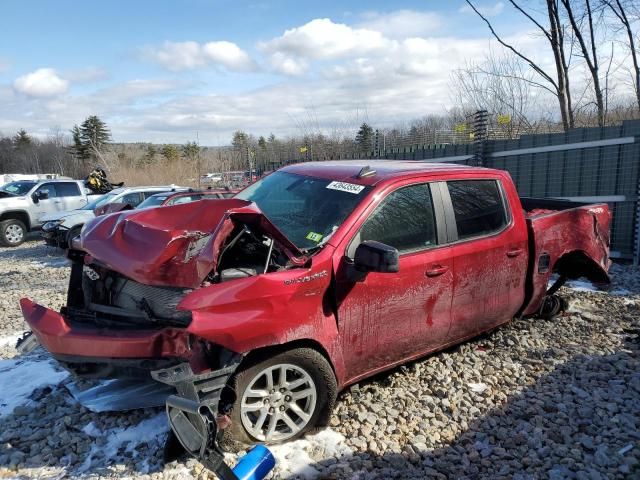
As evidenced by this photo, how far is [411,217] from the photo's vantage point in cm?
356

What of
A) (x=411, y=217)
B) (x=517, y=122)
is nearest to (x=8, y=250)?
(x=411, y=217)

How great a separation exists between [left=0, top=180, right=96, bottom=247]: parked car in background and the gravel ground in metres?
10.9

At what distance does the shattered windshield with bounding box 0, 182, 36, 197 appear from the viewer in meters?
14.8

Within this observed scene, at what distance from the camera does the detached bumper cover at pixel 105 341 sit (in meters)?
2.68

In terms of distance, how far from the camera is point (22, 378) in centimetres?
403

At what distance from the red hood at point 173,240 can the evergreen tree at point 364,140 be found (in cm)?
1471

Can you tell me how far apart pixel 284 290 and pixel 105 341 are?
1.12m

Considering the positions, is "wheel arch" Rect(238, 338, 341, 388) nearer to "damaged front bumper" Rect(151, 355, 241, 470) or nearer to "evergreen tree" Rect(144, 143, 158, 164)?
"damaged front bumper" Rect(151, 355, 241, 470)

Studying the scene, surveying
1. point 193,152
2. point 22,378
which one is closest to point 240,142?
point 193,152

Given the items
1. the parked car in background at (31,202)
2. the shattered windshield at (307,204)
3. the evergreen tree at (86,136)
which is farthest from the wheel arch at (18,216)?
the evergreen tree at (86,136)

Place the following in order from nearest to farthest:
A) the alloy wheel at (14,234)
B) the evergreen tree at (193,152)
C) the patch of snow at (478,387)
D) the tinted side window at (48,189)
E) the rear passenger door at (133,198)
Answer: the patch of snow at (478,387) → the rear passenger door at (133,198) → the alloy wheel at (14,234) → the tinted side window at (48,189) → the evergreen tree at (193,152)

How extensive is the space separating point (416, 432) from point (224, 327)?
1589mm

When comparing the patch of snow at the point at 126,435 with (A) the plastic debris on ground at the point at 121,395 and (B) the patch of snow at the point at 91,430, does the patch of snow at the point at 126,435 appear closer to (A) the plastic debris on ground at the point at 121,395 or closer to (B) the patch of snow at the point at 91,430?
(B) the patch of snow at the point at 91,430

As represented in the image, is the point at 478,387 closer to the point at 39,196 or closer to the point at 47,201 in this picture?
the point at 39,196
